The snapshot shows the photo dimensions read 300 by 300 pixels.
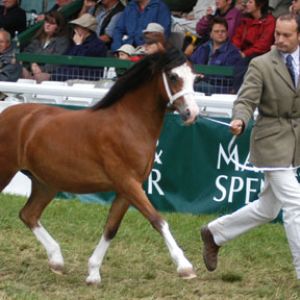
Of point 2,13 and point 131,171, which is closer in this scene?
point 131,171

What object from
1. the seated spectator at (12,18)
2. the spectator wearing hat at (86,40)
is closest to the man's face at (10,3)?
the seated spectator at (12,18)

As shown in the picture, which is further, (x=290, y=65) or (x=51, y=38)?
(x=51, y=38)

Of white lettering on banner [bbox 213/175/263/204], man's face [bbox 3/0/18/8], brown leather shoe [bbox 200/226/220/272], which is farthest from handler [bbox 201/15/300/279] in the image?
man's face [bbox 3/0/18/8]

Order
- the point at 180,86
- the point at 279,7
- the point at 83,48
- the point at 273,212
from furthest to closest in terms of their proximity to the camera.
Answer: the point at 83,48
the point at 279,7
the point at 273,212
the point at 180,86

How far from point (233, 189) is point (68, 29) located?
4969 mm

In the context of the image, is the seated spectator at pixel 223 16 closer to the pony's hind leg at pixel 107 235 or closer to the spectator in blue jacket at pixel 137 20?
the spectator in blue jacket at pixel 137 20

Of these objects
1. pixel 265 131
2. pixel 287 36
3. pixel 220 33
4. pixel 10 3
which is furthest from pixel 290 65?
pixel 10 3

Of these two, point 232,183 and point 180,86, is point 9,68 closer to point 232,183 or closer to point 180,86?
point 232,183

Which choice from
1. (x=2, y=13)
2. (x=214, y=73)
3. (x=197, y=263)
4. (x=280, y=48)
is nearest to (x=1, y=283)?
(x=197, y=263)

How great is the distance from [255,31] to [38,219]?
552cm

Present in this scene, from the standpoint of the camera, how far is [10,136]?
8.02m

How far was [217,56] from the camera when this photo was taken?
12539 mm

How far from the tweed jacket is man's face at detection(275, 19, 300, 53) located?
11cm

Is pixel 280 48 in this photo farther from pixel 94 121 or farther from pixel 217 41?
pixel 217 41
